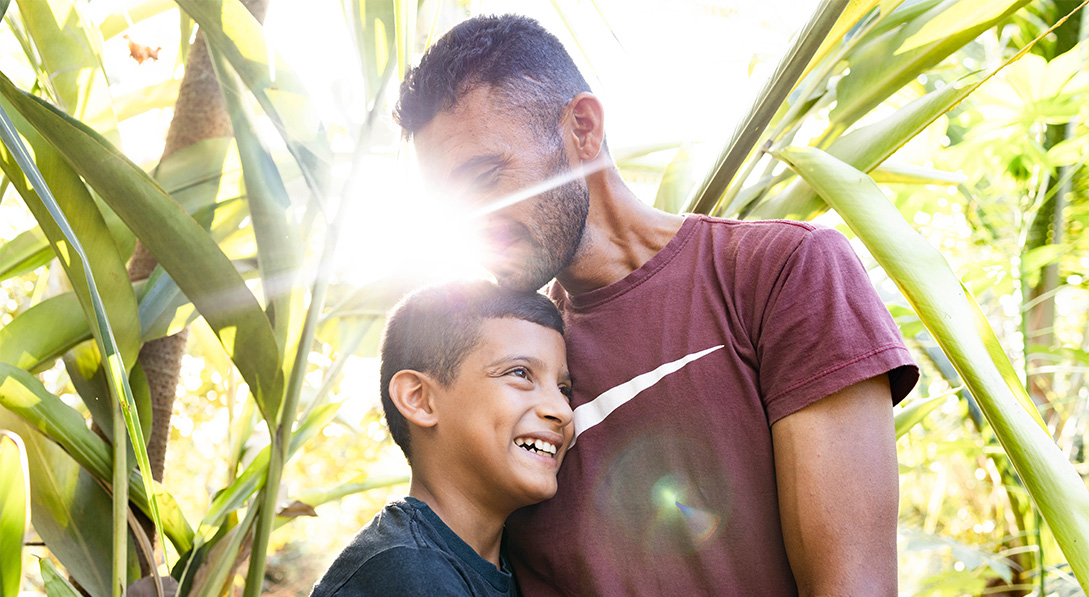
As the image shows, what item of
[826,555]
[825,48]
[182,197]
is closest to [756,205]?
[825,48]

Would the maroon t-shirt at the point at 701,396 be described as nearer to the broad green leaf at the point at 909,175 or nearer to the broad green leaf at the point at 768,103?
the broad green leaf at the point at 768,103

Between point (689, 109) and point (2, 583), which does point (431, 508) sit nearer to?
point (2, 583)

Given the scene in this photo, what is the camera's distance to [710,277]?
750 mm

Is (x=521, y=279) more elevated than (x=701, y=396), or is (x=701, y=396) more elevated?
(x=521, y=279)

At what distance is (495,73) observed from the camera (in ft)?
2.75

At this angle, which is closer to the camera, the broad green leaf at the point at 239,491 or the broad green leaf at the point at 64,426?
the broad green leaf at the point at 64,426

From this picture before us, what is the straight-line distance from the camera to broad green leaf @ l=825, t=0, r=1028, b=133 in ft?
2.53

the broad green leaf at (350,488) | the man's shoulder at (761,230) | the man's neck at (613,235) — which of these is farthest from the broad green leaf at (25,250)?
the man's shoulder at (761,230)

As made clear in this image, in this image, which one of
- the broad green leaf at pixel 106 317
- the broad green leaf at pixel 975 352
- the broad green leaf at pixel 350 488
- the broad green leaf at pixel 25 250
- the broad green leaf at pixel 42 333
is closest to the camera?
the broad green leaf at pixel 975 352

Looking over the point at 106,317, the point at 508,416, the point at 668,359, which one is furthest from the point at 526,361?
the point at 106,317

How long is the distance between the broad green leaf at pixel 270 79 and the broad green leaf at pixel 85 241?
20 cm

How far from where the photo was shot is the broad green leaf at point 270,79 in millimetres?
755

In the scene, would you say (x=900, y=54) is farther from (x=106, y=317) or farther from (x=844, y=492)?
(x=106, y=317)

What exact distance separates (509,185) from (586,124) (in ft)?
0.45
